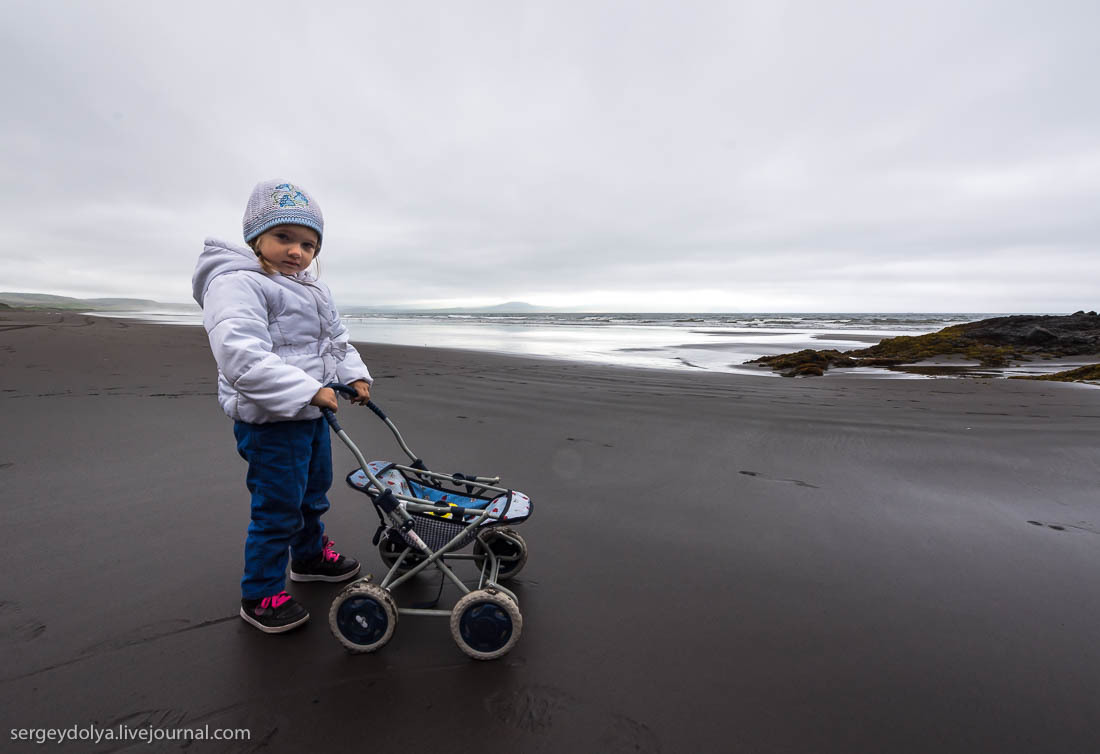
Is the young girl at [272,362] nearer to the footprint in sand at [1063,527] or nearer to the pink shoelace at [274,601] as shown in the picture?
the pink shoelace at [274,601]

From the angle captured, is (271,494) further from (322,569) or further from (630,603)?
(630,603)

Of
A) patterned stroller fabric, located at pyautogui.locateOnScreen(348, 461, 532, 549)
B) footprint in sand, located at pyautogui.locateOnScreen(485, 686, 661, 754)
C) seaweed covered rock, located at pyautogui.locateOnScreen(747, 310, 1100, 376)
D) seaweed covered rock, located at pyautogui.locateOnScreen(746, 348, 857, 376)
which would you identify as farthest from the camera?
seaweed covered rock, located at pyautogui.locateOnScreen(747, 310, 1100, 376)

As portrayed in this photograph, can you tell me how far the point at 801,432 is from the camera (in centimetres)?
552

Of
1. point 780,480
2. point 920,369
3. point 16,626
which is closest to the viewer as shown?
point 16,626

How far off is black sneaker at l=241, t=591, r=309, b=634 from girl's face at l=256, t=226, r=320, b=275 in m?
1.50

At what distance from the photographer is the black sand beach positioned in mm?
1634

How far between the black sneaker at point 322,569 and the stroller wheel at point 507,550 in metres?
0.73

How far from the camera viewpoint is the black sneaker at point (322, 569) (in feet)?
8.19

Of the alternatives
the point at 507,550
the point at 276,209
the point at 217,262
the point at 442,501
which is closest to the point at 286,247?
the point at 276,209

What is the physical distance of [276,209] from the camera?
2.13m

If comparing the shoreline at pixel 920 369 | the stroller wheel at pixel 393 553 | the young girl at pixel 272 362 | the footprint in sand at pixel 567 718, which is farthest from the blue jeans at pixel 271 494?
the shoreline at pixel 920 369

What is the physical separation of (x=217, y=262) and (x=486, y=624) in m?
1.96

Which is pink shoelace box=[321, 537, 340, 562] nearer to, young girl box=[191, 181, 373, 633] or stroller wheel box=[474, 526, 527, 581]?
young girl box=[191, 181, 373, 633]

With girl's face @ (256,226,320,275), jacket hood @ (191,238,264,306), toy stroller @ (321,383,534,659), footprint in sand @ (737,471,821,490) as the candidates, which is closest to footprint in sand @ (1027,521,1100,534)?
footprint in sand @ (737,471,821,490)
